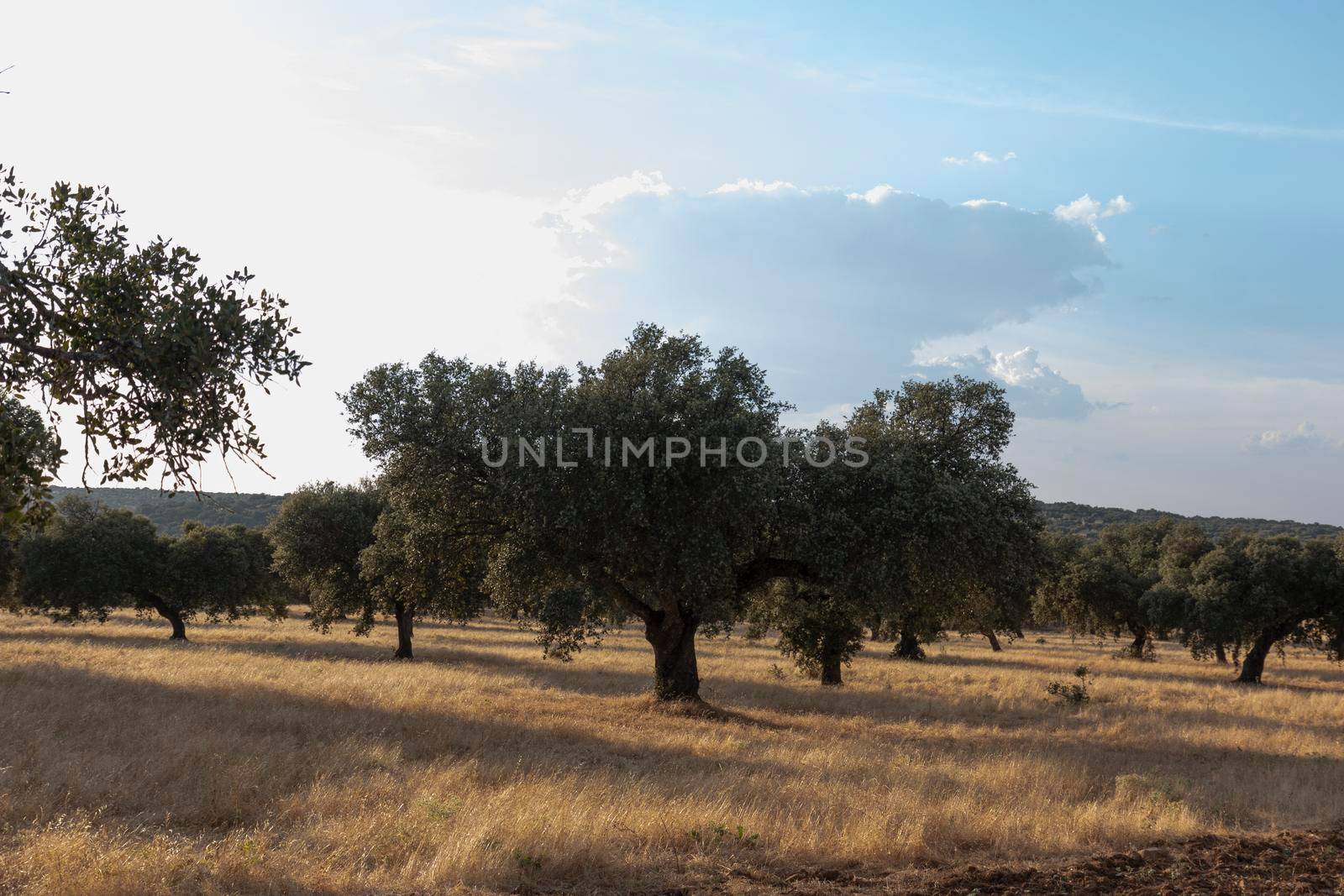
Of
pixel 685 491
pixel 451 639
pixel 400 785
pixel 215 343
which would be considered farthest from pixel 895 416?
pixel 451 639

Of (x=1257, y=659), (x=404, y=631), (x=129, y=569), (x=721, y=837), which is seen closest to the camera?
(x=721, y=837)

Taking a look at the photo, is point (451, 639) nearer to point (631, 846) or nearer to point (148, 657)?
point (148, 657)

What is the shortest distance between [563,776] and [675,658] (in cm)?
1082

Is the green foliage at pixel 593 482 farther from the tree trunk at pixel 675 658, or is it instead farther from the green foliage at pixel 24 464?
the green foliage at pixel 24 464

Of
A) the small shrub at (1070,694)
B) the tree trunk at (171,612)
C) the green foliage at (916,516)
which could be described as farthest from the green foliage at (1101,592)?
the tree trunk at (171,612)

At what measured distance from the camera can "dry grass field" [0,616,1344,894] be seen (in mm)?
8641

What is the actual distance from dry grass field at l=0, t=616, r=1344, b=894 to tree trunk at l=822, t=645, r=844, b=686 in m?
1.37

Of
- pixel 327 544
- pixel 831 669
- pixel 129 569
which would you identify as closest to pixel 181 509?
pixel 129 569

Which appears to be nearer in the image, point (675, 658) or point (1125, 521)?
point (675, 658)

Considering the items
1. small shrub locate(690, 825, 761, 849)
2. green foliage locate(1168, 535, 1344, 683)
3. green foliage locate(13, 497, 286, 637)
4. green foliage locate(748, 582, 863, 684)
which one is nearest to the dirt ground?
small shrub locate(690, 825, 761, 849)

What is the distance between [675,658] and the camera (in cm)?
2447

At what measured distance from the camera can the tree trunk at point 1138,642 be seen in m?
51.2

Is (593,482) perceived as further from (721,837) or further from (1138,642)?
(1138,642)

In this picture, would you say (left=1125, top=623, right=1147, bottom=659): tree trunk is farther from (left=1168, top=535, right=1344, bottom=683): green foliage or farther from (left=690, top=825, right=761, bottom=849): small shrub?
(left=690, top=825, right=761, bottom=849): small shrub
